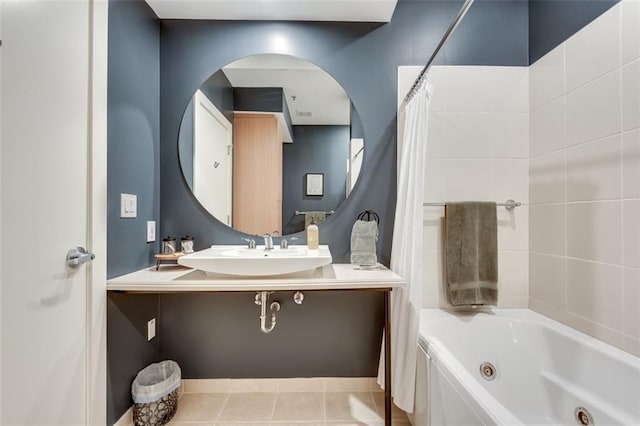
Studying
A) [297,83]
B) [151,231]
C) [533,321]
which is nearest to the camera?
[533,321]

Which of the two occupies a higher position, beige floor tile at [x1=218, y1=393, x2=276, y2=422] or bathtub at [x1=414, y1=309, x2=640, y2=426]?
bathtub at [x1=414, y1=309, x2=640, y2=426]

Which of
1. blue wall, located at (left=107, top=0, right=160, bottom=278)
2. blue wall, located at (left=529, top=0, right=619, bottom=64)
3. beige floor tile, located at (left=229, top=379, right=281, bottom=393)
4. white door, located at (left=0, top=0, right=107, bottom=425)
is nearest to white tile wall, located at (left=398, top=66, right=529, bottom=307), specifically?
blue wall, located at (left=529, top=0, right=619, bottom=64)

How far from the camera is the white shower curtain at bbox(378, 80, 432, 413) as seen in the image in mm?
1285

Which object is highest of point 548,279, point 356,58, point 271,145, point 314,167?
point 356,58

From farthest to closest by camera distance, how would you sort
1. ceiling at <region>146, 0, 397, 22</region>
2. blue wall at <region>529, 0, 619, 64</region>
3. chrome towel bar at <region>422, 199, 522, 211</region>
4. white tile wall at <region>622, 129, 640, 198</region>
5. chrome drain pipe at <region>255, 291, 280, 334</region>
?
1. chrome towel bar at <region>422, 199, 522, 211</region>
2. ceiling at <region>146, 0, 397, 22</region>
3. chrome drain pipe at <region>255, 291, 280, 334</region>
4. blue wall at <region>529, 0, 619, 64</region>
5. white tile wall at <region>622, 129, 640, 198</region>

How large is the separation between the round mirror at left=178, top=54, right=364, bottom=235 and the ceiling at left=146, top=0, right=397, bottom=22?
248 mm

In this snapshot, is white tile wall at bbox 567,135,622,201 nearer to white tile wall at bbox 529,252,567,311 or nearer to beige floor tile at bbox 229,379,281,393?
white tile wall at bbox 529,252,567,311

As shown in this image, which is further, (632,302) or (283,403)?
(283,403)

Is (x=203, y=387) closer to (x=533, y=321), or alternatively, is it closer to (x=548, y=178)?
(x=533, y=321)

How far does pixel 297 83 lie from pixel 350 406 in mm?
1908

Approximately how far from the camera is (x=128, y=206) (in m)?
1.33

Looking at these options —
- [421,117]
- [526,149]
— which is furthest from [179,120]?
[526,149]

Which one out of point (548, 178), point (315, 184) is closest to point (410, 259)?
point (315, 184)

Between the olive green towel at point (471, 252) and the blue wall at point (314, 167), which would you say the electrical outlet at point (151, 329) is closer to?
the blue wall at point (314, 167)
